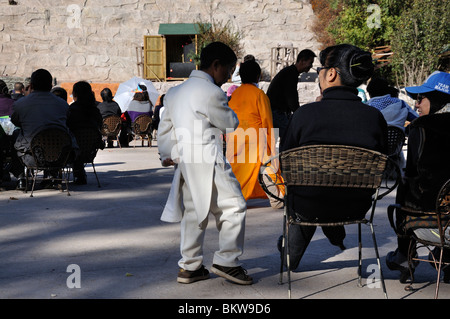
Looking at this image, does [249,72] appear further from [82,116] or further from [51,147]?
[82,116]

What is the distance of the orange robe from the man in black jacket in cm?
77

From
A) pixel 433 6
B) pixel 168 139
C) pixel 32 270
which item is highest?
pixel 433 6

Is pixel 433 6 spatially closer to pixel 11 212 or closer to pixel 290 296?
pixel 11 212

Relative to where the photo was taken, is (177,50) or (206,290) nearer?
(206,290)

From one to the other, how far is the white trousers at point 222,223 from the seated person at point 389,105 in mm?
5257

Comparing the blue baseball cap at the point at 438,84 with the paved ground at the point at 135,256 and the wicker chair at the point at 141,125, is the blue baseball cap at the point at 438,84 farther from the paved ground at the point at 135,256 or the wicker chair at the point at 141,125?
the wicker chair at the point at 141,125

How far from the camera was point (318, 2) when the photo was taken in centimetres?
3994

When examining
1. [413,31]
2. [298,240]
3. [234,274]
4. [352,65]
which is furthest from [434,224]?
[413,31]

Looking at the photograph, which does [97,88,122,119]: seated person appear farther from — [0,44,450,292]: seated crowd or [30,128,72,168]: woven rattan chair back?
[0,44,450,292]: seated crowd

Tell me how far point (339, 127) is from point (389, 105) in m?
5.53

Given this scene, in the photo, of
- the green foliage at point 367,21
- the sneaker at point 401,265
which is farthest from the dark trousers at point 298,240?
the green foliage at point 367,21

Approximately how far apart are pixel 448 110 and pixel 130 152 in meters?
12.1

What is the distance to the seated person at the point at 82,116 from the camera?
30.8 feet

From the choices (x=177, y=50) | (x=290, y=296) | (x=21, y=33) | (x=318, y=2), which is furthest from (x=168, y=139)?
(x=318, y=2)
